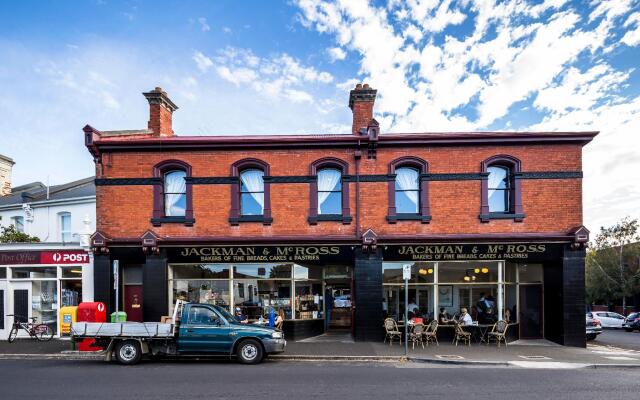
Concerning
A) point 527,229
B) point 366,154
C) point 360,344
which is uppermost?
point 366,154

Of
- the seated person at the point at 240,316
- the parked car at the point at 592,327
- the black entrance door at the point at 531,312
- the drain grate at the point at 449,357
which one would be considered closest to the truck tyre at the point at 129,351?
the seated person at the point at 240,316

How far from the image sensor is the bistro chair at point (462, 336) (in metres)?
14.8

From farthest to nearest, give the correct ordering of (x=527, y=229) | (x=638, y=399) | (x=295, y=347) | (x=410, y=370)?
(x=527, y=229), (x=295, y=347), (x=410, y=370), (x=638, y=399)

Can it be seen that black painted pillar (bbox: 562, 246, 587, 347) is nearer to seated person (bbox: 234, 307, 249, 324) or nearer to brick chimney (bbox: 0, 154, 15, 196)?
seated person (bbox: 234, 307, 249, 324)

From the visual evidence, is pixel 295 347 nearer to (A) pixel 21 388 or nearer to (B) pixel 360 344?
(B) pixel 360 344

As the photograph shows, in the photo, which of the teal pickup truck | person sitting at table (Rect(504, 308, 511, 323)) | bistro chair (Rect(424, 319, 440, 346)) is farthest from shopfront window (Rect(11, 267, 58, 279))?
person sitting at table (Rect(504, 308, 511, 323))

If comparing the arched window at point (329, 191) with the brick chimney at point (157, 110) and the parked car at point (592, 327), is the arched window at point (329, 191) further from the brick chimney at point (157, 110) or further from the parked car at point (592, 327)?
the parked car at point (592, 327)

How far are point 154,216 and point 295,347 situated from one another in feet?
23.4

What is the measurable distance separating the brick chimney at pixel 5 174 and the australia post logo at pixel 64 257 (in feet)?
62.9

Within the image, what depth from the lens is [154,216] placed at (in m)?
15.6

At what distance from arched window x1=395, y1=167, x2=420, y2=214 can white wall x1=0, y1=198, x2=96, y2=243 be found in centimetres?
1649

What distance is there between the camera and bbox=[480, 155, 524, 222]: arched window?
1520cm

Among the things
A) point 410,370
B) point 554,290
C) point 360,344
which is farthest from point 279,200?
point 554,290

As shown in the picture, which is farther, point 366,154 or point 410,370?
point 366,154
